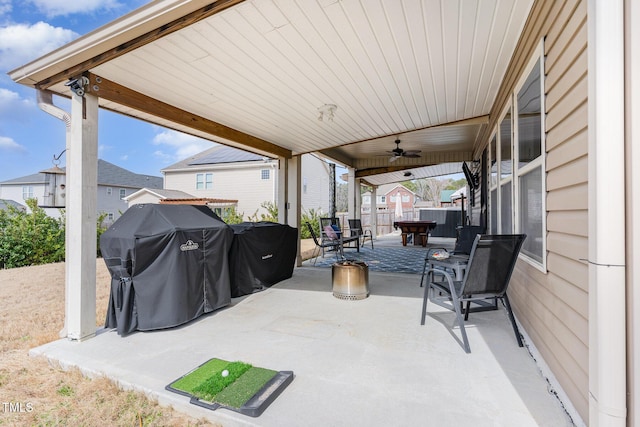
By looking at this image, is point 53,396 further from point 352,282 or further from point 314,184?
point 314,184

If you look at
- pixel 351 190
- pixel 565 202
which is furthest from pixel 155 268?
pixel 351 190

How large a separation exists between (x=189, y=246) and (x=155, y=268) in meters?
Result: 0.36

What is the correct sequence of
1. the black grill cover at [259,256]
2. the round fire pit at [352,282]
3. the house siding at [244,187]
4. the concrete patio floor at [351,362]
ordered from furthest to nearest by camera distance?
the house siding at [244,187] < the black grill cover at [259,256] < the round fire pit at [352,282] < the concrete patio floor at [351,362]

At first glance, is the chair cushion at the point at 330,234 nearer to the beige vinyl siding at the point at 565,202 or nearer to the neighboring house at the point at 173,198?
the beige vinyl siding at the point at 565,202

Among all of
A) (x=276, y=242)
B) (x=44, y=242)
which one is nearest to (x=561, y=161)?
(x=276, y=242)

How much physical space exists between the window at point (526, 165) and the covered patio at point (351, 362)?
0.83 metres

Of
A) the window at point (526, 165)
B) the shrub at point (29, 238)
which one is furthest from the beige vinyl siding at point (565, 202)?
the shrub at point (29, 238)

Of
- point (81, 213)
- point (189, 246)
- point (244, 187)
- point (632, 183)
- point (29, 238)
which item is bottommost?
point (29, 238)

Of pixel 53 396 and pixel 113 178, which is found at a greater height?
pixel 113 178

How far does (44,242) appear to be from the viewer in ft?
25.6

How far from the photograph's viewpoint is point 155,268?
2.92m

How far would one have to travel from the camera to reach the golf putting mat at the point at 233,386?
181 centimetres

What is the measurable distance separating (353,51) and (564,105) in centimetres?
170

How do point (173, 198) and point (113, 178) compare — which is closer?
point (173, 198)
